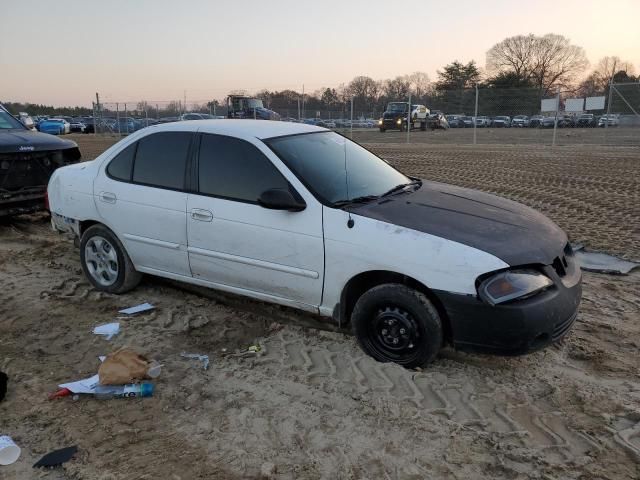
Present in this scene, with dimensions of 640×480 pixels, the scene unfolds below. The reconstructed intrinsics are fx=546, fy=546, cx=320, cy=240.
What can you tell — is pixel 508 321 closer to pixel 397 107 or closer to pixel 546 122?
pixel 397 107

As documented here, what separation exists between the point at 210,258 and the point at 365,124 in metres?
36.7

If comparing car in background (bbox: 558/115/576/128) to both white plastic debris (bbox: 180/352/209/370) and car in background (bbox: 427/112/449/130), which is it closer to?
car in background (bbox: 427/112/449/130)

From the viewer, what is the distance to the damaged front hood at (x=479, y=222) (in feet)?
11.6

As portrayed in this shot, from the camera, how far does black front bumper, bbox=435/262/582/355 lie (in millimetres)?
3348

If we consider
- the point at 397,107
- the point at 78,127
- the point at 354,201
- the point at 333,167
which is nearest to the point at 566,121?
the point at 397,107

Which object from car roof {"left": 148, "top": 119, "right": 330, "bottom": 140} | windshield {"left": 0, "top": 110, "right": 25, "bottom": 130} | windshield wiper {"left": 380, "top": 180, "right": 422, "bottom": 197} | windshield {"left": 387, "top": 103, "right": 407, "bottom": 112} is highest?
windshield {"left": 387, "top": 103, "right": 407, "bottom": 112}

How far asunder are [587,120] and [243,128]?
131 feet

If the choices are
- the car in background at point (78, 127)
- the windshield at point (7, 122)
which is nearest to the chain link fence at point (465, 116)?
the car in background at point (78, 127)

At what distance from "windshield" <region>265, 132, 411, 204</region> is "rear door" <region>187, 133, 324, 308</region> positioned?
0.11m

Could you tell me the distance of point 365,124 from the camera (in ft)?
131

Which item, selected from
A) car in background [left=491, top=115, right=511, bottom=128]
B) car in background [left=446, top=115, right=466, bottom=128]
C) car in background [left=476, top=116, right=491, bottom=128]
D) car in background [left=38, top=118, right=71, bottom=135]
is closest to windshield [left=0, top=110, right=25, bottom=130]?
car in background [left=476, top=116, right=491, bottom=128]

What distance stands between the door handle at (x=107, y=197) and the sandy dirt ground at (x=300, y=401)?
3.08 feet

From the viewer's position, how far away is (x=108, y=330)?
450 cm

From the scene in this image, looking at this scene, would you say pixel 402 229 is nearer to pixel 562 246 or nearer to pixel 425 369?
pixel 425 369
